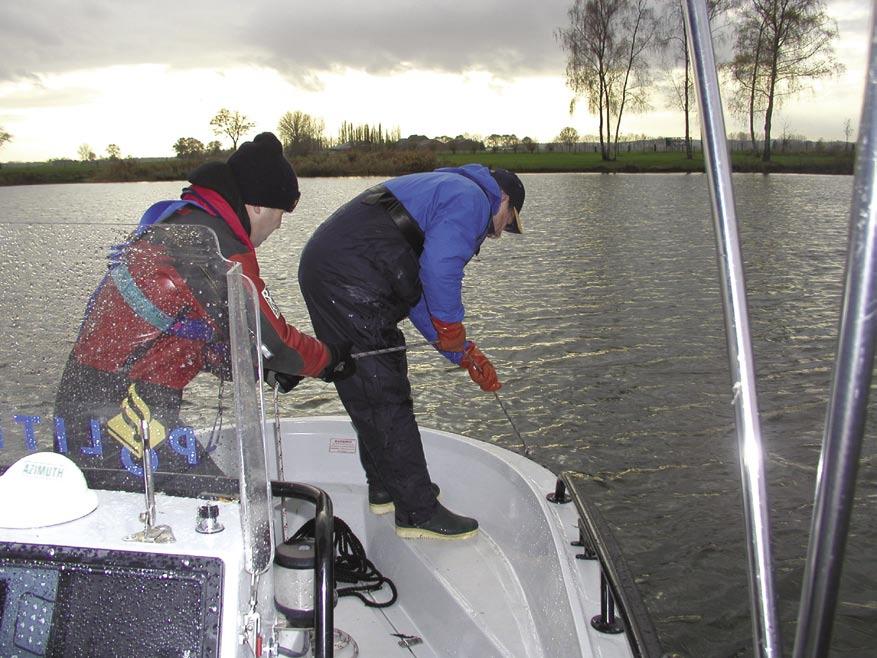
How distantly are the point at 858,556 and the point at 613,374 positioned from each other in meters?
4.41

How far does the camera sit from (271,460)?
4.28m

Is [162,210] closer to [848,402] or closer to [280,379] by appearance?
[280,379]

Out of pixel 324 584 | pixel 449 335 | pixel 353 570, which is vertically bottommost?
pixel 353 570

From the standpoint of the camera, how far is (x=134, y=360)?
1.83 metres

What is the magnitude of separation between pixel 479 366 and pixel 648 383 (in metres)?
6.24

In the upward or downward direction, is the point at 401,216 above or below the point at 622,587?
above

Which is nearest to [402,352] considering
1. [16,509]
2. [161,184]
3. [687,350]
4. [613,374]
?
[16,509]

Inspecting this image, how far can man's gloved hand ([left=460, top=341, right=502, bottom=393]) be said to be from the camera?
4355 millimetres

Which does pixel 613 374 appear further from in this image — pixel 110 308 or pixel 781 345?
pixel 110 308

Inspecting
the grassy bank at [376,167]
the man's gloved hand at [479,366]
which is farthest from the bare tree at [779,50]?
the man's gloved hand at [479,366]

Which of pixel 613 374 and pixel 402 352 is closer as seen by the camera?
pixel 402 352

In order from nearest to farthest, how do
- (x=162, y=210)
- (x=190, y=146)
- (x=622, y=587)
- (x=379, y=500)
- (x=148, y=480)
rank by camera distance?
(x=148, y=480), (x=622, y=587), (x=162, y=210), (x=379, y=500), (x=190, y=146)

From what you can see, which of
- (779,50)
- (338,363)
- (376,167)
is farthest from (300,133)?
(338,363)

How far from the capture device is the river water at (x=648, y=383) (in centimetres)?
212
